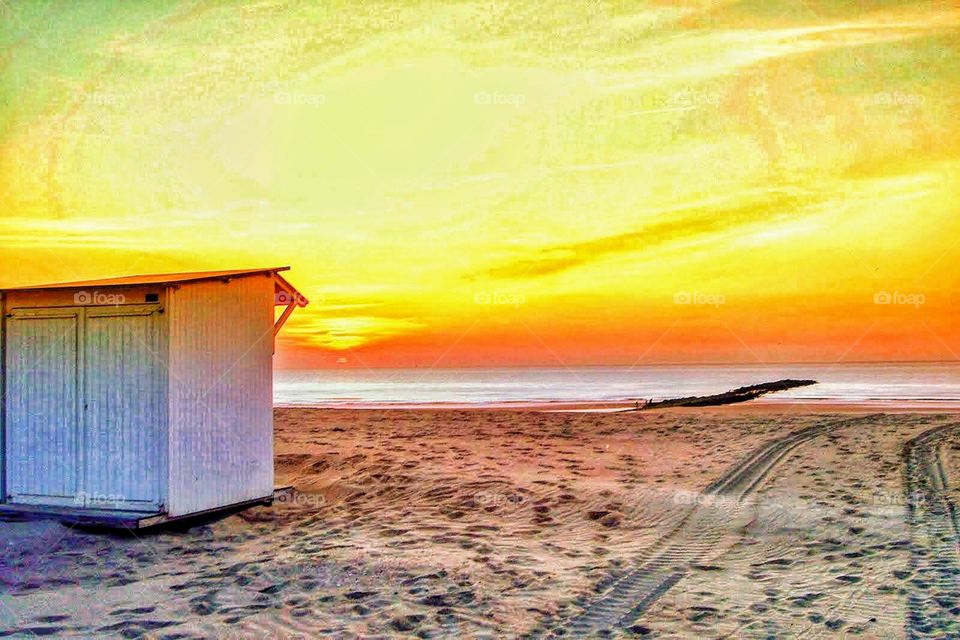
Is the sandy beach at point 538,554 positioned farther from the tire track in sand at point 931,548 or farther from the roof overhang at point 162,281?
the roof overhang at point 162,281

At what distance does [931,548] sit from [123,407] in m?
9.66

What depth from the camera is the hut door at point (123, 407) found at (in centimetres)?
995

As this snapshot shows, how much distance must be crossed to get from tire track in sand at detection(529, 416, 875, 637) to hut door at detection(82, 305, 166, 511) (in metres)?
5.80

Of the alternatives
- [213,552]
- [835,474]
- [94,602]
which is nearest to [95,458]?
[213,552]

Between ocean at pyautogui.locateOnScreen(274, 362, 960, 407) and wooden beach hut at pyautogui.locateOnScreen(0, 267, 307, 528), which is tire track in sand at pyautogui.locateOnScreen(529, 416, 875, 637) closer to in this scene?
wooden beach hut at pyautogui.locateOnScreen(0, 267, 307, 528)

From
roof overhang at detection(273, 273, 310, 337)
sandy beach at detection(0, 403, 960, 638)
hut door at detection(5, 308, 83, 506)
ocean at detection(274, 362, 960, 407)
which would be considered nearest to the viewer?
sandy beach at detection(0, 403, 960, 638)

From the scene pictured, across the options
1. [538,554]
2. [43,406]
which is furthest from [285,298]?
[538,554]

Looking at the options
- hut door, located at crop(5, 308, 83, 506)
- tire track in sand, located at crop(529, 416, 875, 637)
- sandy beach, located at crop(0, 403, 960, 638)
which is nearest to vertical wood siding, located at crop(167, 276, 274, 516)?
sandy beach, located at crop(0, 403, 960, 638)

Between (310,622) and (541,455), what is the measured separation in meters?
9.85

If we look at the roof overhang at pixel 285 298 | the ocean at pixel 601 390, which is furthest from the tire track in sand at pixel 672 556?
the ocean at pixel 601 390

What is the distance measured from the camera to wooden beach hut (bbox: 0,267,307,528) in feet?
32.7

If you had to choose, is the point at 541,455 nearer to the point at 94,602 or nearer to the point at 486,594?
the point at 486,594

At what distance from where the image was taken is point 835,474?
13219mm

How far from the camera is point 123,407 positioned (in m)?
10.2
